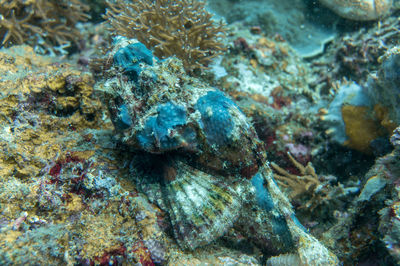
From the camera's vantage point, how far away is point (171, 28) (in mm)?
3867

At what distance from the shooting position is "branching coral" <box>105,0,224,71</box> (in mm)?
3758

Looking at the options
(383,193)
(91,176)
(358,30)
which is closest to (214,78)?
(91,176)

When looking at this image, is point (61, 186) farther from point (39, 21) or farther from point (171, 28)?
point (39, 21)

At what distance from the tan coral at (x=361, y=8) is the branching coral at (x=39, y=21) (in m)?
6.49

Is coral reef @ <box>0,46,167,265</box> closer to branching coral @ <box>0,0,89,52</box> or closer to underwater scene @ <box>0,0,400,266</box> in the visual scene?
underwater scene @ <box>0,0,400,266</box>

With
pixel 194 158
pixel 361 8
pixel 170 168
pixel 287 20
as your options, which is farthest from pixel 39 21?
pixel 361 8

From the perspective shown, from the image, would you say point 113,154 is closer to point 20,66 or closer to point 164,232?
point 164,232

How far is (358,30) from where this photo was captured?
6.34m

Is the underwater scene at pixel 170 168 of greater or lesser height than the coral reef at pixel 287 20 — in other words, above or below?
below

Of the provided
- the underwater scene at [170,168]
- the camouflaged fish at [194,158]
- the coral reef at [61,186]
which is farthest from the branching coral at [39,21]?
the camouflaged fish at [194,158]

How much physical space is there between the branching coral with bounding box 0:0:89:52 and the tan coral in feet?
21.3

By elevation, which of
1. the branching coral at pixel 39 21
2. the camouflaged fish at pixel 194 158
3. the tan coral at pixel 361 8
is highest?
the tan coral at pixel 361 8

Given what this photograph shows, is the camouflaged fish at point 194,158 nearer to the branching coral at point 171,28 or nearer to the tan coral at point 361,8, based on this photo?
the branching coral at point 171,28

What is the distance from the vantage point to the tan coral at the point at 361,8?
5.82 meters
